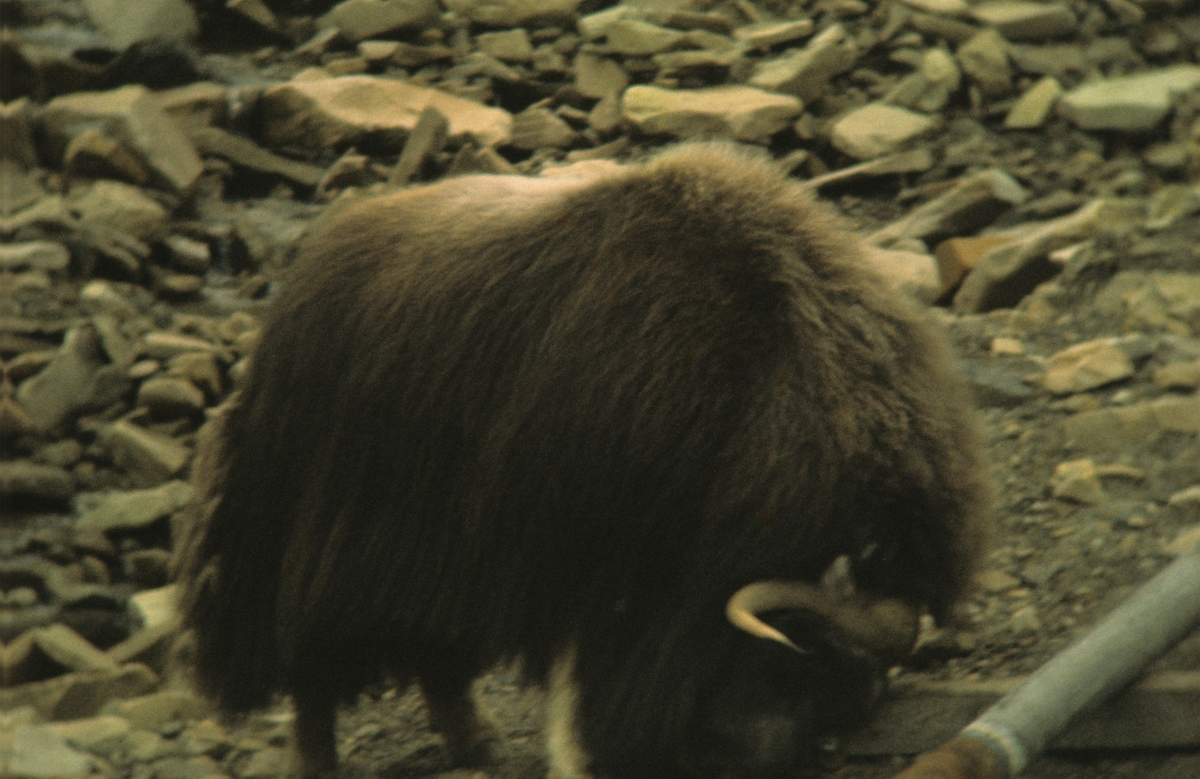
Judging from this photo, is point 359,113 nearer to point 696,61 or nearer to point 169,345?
point 696,61

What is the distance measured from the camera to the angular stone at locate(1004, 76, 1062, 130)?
7.88 ft

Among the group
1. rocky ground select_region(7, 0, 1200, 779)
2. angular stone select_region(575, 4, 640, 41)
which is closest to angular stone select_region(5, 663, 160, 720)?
rocky ground select_region(7, 0, 1200, 779)

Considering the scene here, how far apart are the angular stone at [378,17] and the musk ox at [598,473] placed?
11.6 inches

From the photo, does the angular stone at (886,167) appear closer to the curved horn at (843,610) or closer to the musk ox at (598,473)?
the musk ox at (598,473)

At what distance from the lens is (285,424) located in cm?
207

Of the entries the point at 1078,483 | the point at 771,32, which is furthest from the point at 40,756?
the point at 1078,483

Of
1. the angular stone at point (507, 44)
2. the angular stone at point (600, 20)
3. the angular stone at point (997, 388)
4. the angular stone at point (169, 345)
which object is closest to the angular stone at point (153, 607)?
the angular stone at point (169, 345)

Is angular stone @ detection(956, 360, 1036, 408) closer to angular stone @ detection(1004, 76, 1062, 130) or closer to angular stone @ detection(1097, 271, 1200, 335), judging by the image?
angular stone @ detection(1097, 271, 1200, 335)

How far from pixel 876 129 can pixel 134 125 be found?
56.1 inches

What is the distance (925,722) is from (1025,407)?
0.96m

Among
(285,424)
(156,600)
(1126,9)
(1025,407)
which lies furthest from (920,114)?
(156,600)

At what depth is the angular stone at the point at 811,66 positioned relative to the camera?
7.48 ft

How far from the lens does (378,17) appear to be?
2182mm

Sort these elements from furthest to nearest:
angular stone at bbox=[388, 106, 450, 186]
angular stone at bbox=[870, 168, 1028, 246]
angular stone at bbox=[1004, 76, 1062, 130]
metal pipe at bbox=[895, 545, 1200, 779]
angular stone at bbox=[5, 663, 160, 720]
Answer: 1. angular stone at bbox=[870, 168, 1028, 246]
2. angular stone at bbox=[1004, 76, 1062, 130]
3. angular stone at bbox=[388, 106, 450, 186]
4. angular stone at bbox=[5, 663, 160, 720]
5. metal pipe at bbox=[895, 545, 1200, 779]
